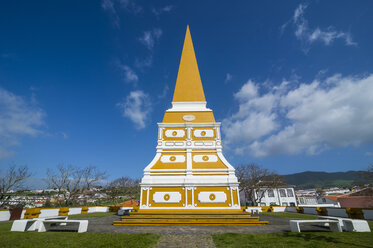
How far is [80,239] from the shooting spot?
636 cm

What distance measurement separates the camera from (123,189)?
3962cm

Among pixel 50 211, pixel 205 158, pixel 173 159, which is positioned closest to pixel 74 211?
pixel 50 211

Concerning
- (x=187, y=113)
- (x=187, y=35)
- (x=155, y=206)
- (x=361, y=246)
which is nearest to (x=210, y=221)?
(x=155, y=206)

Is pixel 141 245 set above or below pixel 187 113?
below

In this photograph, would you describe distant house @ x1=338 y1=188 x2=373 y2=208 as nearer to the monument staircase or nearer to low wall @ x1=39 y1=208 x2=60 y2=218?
the monument staircase

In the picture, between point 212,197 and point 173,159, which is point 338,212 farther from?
point 173,159

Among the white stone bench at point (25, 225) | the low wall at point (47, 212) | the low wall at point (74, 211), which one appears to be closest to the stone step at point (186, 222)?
the white stone bench at point (25, 225)

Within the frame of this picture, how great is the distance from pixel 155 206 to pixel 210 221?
391 centimetres

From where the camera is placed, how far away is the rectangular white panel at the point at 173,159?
44.6 ft

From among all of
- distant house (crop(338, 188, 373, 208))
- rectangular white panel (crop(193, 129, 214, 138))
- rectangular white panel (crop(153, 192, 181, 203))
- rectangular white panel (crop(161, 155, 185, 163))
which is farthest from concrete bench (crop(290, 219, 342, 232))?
distant house (crop(338, 188, 373, 208))

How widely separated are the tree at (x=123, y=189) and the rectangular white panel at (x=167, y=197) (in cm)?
2819

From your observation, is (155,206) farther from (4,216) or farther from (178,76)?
(178,76)

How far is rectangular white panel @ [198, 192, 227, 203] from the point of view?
472 inches

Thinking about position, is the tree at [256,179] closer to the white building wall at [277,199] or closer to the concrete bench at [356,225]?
the white building wall at [277,199]
